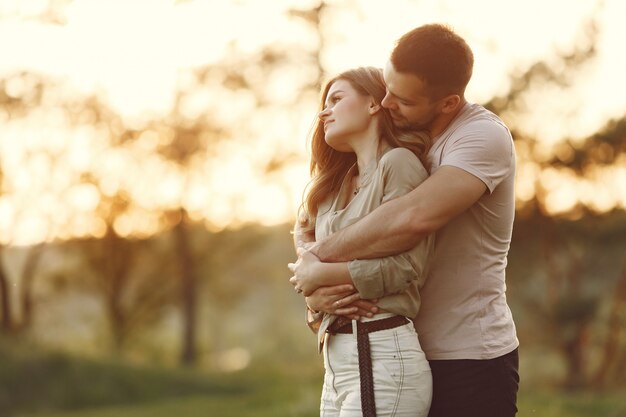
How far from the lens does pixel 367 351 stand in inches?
124

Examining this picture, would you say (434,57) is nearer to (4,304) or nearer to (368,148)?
(368,148)

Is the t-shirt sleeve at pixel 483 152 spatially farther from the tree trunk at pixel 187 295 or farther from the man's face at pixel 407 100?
the tree trunk at pixel 187 295

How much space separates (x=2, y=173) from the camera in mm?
24062

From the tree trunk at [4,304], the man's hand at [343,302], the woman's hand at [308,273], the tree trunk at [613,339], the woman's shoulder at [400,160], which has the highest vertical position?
the woman's shoulder at [400,160]

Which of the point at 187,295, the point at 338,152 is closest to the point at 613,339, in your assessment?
the point at 187,295

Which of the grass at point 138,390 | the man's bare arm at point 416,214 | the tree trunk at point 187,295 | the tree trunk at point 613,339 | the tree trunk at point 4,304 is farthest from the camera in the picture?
the tree trunk at point 187,295

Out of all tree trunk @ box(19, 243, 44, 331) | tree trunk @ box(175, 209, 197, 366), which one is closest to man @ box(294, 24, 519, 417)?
tree trunk @ box(19, 243, 44, 331)

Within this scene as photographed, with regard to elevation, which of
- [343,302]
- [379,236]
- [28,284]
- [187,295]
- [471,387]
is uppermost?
[379,236]

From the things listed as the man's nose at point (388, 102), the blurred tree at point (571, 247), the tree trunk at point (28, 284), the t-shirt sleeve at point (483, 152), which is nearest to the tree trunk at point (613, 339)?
the blurred tree at point (571, 247)

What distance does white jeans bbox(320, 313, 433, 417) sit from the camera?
3.12m

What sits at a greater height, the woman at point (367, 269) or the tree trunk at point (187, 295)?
the woman at point (367, 269)

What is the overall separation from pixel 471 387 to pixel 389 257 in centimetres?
54

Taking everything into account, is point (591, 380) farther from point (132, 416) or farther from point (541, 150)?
point (132, 416)

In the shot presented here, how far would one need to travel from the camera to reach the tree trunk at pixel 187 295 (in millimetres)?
26750
